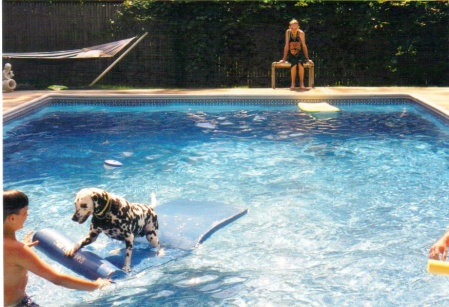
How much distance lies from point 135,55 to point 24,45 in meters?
2.64

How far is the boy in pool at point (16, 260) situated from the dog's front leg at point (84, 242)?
109 centimetres

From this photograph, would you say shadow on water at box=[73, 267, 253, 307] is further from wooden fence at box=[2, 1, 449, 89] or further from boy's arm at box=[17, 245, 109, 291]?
wooden fence at box=[2, 1, 449, 89]

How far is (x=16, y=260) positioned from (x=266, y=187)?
4343 millimetres

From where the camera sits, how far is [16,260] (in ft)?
9.87

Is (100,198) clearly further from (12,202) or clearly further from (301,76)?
(301,76)

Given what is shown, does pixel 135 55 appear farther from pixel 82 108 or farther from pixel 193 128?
pixel 193 128

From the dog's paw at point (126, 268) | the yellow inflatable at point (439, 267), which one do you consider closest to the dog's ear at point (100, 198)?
the dog's paw at point (126, 268)

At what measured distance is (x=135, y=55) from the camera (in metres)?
15.4

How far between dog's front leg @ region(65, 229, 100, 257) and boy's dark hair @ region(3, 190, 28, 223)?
137 cm

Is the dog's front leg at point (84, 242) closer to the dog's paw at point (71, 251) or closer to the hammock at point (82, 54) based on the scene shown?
the dog's paw at point (71, 251)

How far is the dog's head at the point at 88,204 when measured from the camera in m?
3.95

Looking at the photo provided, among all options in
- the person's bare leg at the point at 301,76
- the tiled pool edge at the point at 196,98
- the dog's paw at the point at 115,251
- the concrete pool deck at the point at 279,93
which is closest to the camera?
the dog's paw at the point at 115,251

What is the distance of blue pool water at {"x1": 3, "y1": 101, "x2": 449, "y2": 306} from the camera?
14.7 ft

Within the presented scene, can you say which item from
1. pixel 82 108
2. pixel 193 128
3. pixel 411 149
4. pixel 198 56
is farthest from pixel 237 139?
pixel 198 56
